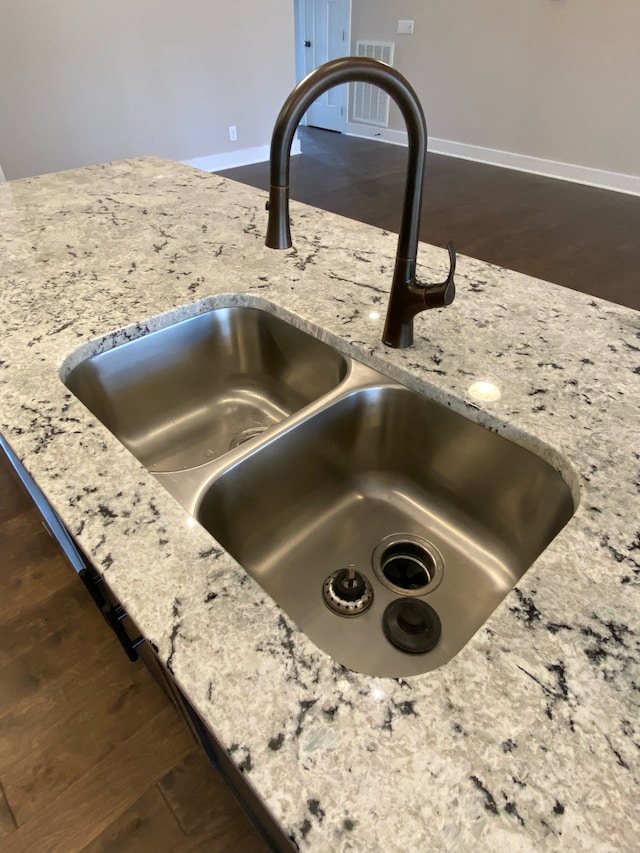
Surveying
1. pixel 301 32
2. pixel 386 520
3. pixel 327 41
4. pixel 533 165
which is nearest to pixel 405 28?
pixel 327 41

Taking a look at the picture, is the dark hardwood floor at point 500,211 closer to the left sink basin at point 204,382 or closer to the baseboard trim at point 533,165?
the baseboard trim at point 533,165

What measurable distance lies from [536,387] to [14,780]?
4.37 ft

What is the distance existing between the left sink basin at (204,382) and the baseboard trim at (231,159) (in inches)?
176

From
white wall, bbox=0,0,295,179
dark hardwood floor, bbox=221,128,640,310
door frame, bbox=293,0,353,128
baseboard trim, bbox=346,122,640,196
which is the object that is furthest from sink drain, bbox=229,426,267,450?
door frame, bbox=293,0,353,128

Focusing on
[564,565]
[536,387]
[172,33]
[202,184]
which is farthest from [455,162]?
[564,565]

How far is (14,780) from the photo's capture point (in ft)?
3.79

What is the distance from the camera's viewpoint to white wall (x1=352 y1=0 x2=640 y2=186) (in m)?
4.21

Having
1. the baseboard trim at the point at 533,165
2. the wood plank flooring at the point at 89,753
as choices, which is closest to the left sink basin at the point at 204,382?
the wood plank flooring at the point at 89,753

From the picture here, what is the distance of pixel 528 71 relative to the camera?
15.4 ft

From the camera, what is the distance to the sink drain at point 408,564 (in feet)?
2.85

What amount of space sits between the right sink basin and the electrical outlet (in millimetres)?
5910

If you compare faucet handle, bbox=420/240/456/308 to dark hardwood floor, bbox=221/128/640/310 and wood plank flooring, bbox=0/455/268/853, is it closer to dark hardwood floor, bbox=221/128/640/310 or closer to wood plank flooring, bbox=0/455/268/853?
wood plank flooring, bbox=0/455/268/853

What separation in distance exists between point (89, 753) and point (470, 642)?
1.08 metres

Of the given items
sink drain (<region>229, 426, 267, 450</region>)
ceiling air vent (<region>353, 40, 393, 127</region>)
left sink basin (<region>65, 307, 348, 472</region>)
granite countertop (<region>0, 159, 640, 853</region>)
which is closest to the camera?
granite countertop (<region>0, 159, 640, 853</region>)
